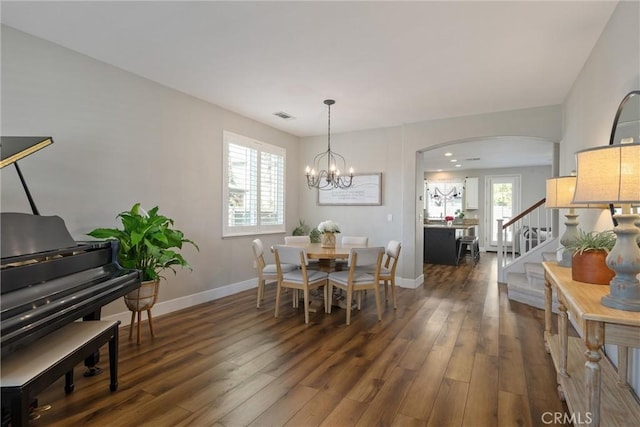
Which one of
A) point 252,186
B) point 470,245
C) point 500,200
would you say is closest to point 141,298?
point 252,186

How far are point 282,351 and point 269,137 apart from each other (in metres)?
3.74

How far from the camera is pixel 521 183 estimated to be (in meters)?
9.70

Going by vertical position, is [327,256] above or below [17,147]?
below

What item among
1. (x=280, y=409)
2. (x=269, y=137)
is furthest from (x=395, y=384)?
(x=269, y=137)

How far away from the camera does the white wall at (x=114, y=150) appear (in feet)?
8.82

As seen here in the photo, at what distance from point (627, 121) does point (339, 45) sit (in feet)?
7.14

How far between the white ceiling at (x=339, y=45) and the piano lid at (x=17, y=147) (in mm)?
1048

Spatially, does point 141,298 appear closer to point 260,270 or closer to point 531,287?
point 260,270

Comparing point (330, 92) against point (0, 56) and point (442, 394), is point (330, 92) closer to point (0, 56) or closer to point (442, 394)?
point (0, 56)

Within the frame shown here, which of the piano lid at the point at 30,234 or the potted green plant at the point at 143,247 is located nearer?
the piano lid at the point at 30,234

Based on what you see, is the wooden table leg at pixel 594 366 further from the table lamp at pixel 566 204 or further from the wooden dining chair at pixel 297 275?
the wooden dining chair at pixel 297 275

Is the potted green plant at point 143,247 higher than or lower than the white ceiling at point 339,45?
lower

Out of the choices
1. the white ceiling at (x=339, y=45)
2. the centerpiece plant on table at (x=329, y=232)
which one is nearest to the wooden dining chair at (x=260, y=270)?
the centerpiece plant on table at (x=329, y=232)

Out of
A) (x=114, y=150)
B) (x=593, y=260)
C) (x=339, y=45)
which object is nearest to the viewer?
(x=593, y=260)
